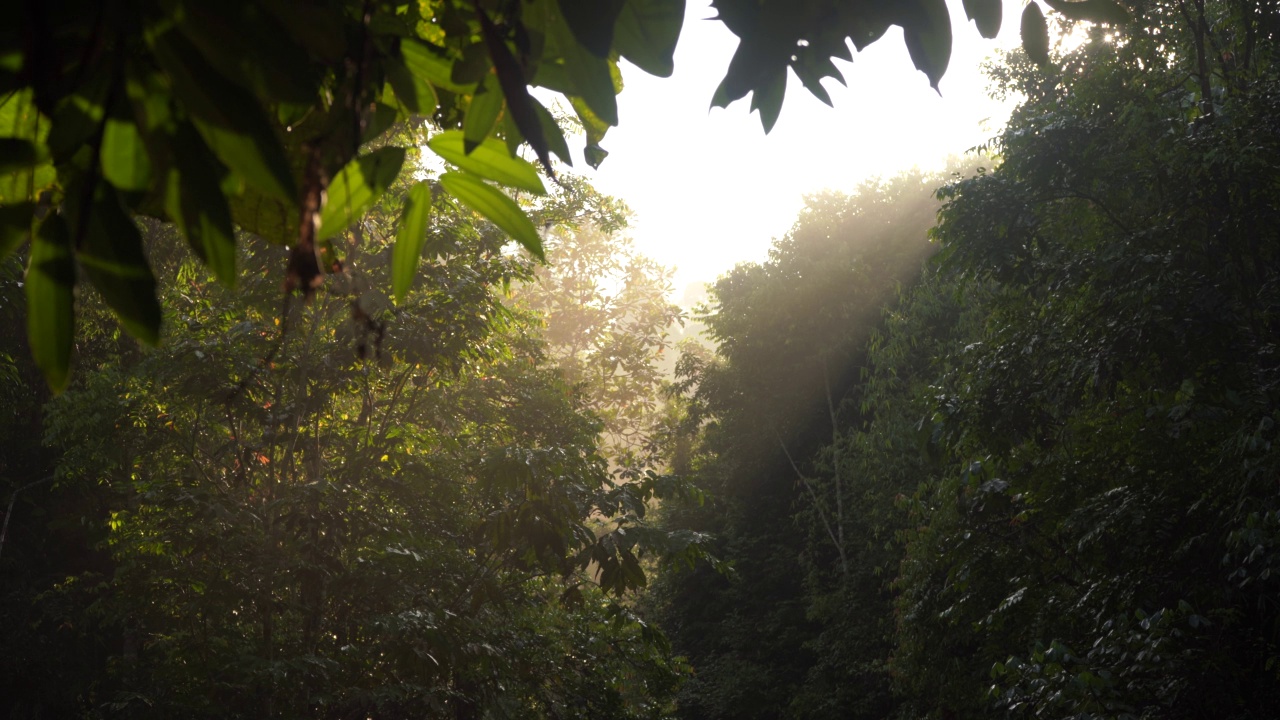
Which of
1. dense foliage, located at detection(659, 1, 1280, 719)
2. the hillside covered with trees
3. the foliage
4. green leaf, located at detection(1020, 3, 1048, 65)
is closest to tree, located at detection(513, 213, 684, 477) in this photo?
the foliage

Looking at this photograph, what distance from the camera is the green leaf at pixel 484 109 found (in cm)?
72

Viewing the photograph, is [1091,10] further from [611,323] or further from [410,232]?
[611,323]

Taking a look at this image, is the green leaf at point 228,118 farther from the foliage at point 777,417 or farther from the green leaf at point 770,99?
the foliage at point 777,417

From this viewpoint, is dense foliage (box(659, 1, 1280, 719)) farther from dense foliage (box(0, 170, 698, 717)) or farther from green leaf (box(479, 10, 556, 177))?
green leaf (box(479, 10, 556, 177))

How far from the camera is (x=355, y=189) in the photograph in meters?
0.69

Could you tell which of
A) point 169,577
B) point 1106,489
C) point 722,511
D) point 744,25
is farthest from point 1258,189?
point 722,511

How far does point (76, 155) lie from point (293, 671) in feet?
13.4

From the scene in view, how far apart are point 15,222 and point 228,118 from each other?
19 cm

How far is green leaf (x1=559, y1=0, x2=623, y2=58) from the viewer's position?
2.28 feet

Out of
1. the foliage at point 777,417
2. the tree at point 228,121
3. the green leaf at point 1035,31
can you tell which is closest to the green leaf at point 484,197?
Answer: the tree at point 228,121

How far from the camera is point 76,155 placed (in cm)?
59

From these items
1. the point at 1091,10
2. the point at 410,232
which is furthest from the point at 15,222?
the point at 1091,10

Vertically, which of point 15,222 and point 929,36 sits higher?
point 15,222

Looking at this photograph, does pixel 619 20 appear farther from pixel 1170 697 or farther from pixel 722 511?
pixel 722 511
